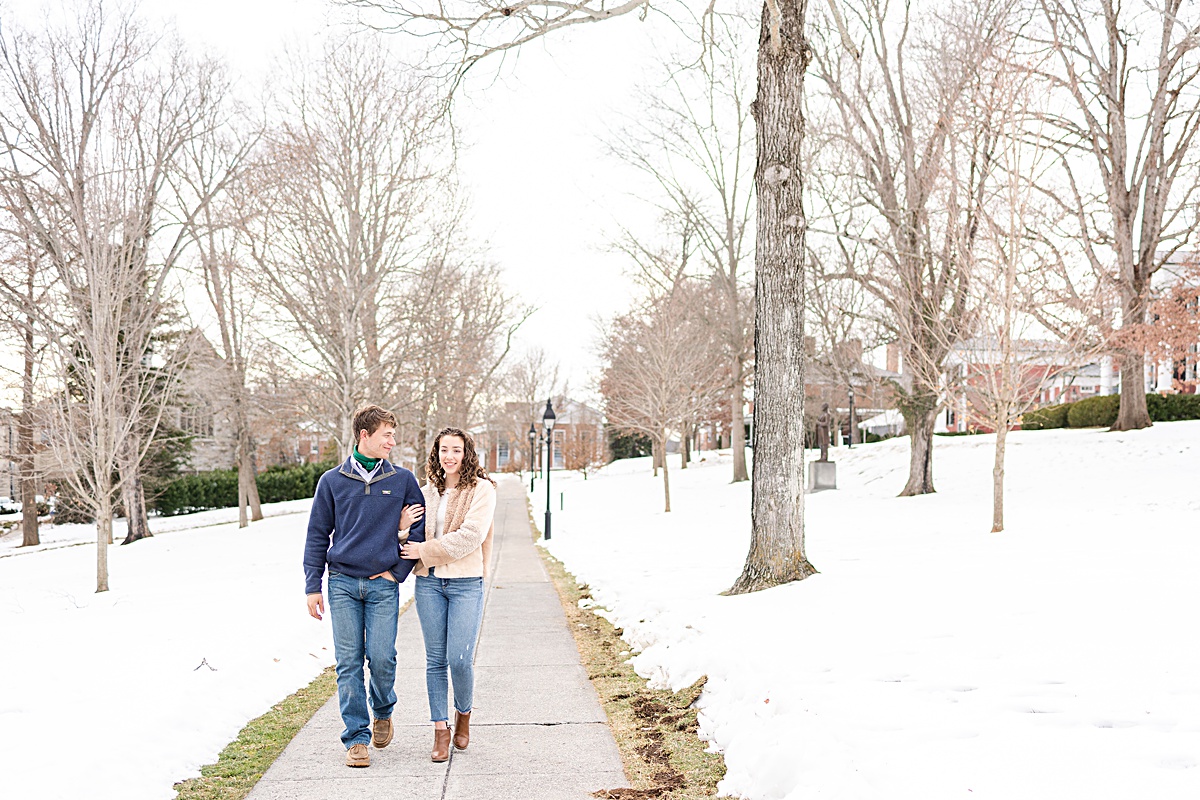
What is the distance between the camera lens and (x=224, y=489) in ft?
154

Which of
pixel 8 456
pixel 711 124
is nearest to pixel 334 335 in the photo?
pixel 8 456

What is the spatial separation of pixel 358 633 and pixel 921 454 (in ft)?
64.6

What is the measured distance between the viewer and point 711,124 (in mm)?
31953

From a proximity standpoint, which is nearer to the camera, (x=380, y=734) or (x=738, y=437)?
(x=380, y=734)

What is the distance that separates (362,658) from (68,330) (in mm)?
13282

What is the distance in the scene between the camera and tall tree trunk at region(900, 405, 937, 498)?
22250mm

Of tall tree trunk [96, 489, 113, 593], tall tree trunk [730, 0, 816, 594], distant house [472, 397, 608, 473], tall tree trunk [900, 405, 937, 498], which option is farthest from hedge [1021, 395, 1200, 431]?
distant house [472, 397, 608, 473]

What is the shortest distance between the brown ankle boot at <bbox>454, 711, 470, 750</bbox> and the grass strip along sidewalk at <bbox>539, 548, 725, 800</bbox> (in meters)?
0.94

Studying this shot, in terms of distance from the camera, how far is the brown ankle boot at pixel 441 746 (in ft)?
16.8

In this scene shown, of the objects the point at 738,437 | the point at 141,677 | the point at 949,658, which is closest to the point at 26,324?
the point at 141,677

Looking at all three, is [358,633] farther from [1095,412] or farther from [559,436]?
[559,436]

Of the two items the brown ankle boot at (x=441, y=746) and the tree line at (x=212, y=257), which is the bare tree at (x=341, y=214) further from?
the brown ankle boot at (x=441, y=746)

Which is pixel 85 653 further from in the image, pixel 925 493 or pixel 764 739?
pixel 925 493

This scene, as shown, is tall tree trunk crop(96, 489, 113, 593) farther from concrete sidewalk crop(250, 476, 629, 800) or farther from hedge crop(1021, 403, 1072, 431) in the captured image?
hedge crop(1021, 403, 1072, 431)
